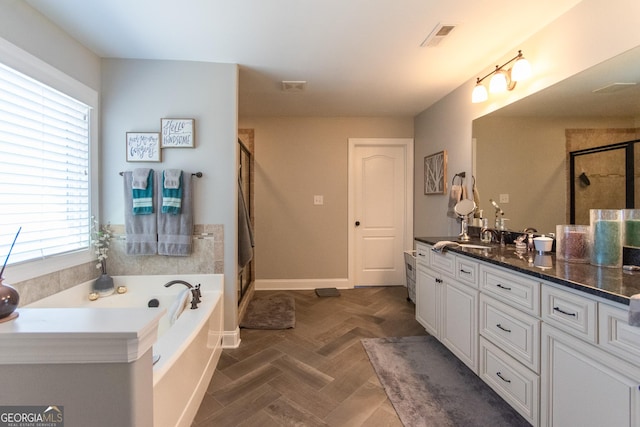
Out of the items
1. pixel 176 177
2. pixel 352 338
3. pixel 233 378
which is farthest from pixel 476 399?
pixel 176 177

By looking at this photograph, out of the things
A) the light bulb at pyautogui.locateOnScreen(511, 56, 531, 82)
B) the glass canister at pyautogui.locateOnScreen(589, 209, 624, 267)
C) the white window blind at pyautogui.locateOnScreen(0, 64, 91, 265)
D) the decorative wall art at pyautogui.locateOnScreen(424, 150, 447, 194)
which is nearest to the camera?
the glass canister at pyautogui.locateOnScreen(589, 209, 624, 267)

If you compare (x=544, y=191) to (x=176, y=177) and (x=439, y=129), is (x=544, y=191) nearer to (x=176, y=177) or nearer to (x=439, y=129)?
(x=439, y=129)

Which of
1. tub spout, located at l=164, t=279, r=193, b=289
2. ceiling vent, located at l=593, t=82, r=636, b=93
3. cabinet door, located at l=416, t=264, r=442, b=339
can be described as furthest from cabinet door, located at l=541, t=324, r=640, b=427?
tub spout, located at l=164, t=279, r=193, b=289

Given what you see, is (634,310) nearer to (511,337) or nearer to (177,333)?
(511,337)

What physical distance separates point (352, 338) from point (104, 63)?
10.1 feet

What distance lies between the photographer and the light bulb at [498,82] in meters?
2.09

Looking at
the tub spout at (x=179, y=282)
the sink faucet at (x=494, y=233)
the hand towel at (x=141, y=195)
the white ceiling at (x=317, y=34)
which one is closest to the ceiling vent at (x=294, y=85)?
the white ceiling at (x=317, y=34)

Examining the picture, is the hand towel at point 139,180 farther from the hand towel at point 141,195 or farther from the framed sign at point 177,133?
the framed sign at point 177,133

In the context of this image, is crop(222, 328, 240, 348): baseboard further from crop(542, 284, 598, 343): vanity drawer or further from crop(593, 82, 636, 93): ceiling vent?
crop(593, 82, 636, 93): ceiling vent

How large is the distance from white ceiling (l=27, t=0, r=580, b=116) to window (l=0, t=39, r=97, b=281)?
1.72ft

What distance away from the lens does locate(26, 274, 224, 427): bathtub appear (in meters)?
1.27

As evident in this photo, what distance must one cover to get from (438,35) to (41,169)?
8.98ft

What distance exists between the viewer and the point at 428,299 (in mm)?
2314

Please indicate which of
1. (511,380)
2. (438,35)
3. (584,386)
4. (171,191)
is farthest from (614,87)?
(171,191)
